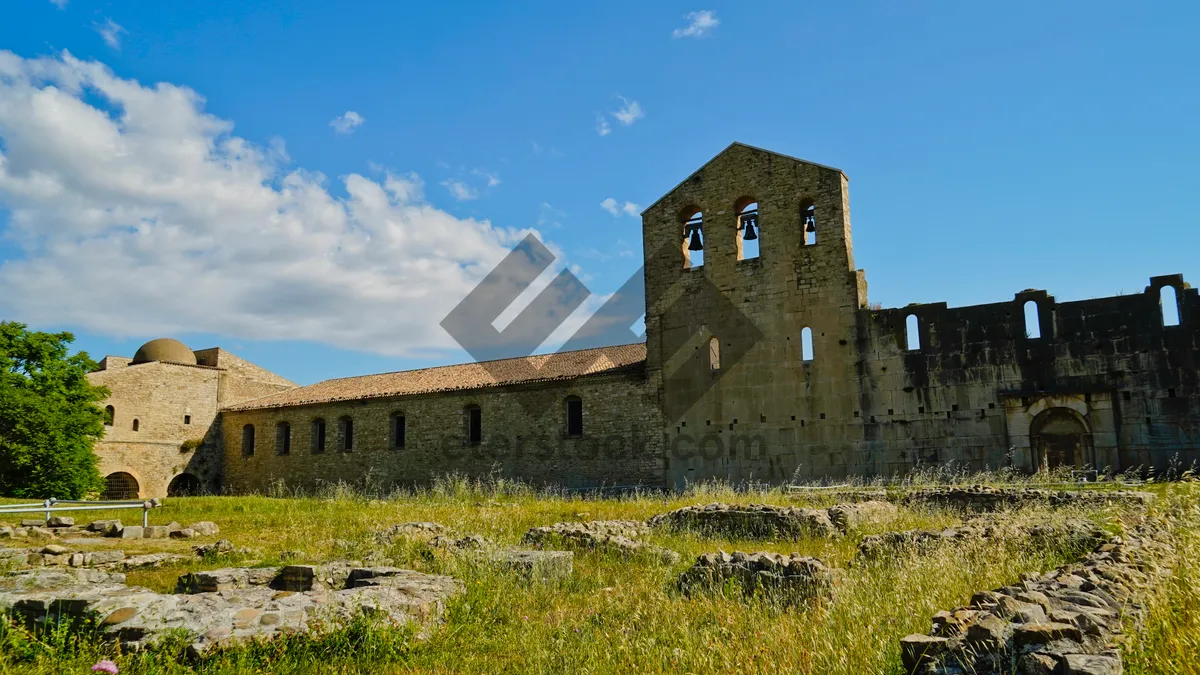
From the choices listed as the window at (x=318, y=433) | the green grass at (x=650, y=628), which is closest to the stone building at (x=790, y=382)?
the window at (x=318, y=433)

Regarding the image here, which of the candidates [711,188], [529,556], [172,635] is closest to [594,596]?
[529,556]

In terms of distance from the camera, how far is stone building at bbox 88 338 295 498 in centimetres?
3198

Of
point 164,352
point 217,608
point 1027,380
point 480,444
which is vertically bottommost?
point 217,608

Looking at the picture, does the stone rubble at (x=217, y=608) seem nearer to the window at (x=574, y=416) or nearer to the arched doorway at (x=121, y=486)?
the window at (x=574, y=416)

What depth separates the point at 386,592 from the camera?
6887mm

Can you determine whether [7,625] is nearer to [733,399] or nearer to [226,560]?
[226,560]

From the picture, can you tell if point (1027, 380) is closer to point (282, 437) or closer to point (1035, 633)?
point (1035, 633)

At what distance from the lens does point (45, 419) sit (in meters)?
27.2

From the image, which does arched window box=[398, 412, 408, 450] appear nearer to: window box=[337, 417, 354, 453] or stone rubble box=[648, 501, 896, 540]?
window box=[337, 417, 354, 453]

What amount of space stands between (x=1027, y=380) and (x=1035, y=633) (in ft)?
57.0

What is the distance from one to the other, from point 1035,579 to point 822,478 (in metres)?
15.2

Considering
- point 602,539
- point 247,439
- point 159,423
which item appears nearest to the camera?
point 602,539

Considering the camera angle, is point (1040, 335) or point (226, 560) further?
point (1040, 335)

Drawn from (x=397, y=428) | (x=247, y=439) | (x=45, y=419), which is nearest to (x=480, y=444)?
(x=397, y=428)
